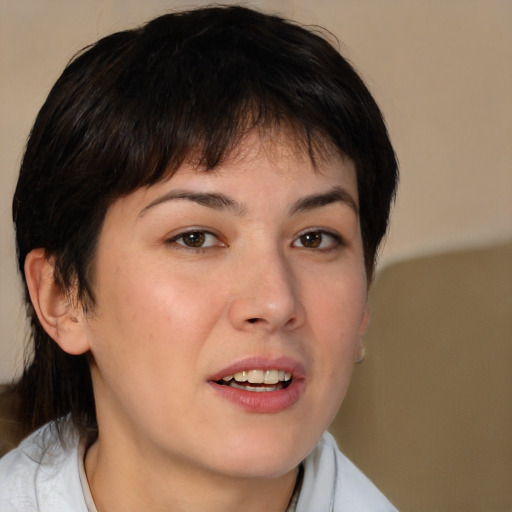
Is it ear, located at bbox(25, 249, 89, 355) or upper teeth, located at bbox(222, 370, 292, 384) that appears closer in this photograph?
upper teeth, located at bbox(222, 370, 292, 384)

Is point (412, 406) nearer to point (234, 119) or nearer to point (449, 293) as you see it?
point (449, 293)

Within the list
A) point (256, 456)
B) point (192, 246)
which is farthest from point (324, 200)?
point (256, 456)

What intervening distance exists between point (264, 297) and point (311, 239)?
135 millimetres

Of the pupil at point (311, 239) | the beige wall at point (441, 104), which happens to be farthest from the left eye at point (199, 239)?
the beige wall at point (441, 104)

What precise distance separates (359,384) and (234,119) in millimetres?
913

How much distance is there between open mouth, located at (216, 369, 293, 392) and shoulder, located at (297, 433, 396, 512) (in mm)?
261

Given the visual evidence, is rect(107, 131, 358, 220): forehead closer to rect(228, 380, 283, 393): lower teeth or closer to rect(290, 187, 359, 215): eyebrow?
rect(290, 187, 359, 215): eyebrow

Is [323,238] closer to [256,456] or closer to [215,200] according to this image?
[215,200]

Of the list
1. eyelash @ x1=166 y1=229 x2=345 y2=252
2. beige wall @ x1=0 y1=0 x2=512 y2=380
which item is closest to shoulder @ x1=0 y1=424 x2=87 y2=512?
eyelash @ x1=166 y1=229 x2=345 y2=252

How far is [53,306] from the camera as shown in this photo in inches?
46.8

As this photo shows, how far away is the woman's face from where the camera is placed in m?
1.01

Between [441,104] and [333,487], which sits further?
[441,104]

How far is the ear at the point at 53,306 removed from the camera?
1.17 metres

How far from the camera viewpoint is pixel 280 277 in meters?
1.00
